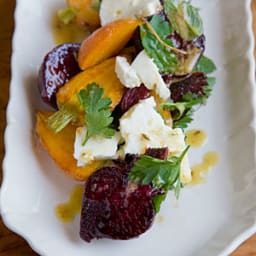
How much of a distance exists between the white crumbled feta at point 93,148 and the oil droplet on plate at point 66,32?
36 cm

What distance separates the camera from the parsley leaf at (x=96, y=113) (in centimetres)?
162

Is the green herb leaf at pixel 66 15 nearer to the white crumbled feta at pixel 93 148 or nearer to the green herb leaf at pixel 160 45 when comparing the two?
the green herb leaf at pixel 160 45

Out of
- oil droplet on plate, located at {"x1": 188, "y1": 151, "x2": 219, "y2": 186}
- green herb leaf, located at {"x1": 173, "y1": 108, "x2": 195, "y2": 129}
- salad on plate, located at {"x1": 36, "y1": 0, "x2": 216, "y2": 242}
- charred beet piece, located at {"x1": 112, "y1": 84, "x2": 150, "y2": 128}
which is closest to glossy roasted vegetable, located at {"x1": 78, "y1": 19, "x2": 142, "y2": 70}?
salad on plate, located at {"x1": 36, "y1": 0, "x2": 216, "y2": 242}

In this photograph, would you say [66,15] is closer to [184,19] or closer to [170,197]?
[184,19]

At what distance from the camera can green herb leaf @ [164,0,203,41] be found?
1799mm

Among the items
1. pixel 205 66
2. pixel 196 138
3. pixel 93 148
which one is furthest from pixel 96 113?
pixel 205 66

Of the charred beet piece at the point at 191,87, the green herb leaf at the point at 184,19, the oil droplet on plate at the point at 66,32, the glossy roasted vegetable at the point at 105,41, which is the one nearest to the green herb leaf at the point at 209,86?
the charred beet piece at the point at 191,87

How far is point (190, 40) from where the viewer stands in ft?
5.95

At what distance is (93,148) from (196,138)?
11.6 inches

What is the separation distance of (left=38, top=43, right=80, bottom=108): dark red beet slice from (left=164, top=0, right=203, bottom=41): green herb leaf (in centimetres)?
24

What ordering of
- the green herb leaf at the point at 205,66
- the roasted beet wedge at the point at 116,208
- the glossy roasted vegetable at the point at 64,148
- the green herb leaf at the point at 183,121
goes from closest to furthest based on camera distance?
1. the roasted beet wedge at the point at 116,208
2. the glossy roasted vegetable at the point at 64,148
3. the green herb leaf at the point at 183,121
4. the green herb leaf at the point at 205,66

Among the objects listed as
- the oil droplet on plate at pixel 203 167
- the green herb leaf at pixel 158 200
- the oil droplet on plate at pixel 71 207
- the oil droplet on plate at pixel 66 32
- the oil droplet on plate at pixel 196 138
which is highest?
the oil droplet on plate at pixel 66 32

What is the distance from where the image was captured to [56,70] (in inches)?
68.6

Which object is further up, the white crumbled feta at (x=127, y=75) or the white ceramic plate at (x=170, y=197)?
the white crumbled feta at (x=127, y=75)
